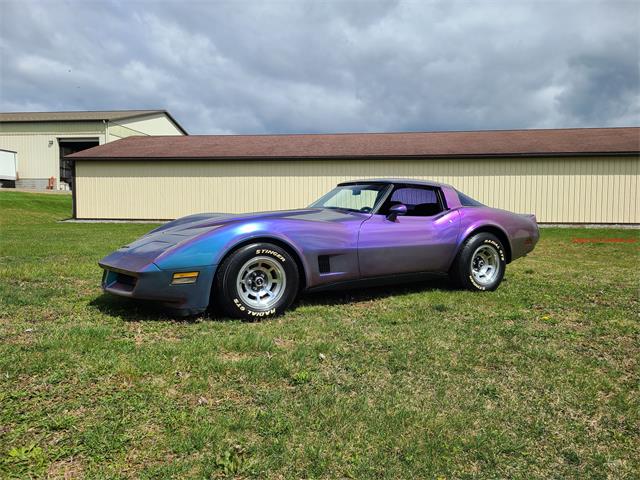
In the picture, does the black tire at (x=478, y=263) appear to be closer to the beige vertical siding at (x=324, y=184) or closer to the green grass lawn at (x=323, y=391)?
the green grass lawn at (x=323, y=391)

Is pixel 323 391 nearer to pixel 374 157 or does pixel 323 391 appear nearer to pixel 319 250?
pixel 319 250

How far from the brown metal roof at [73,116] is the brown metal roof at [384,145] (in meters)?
14.5

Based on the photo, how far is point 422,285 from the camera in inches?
227

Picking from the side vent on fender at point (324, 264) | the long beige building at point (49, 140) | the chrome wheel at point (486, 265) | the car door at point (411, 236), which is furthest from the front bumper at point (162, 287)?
the long beige building at point (49, 140)

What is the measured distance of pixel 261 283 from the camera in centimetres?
413

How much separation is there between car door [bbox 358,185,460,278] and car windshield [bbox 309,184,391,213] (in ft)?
0.40

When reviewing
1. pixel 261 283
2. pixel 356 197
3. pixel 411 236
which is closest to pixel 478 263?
pixel 411 236

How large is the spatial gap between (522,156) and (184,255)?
633 inches

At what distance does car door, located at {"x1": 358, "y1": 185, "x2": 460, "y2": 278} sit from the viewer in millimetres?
4633

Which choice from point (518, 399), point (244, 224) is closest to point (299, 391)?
point (518, 399)

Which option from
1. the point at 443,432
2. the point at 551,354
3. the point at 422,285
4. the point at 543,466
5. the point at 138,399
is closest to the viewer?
the point at 543,466

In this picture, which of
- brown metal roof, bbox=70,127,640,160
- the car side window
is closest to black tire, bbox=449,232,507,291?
the car side window

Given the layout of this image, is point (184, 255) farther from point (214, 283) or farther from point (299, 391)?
point (299, 391)

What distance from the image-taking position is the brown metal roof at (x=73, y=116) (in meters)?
34.7
